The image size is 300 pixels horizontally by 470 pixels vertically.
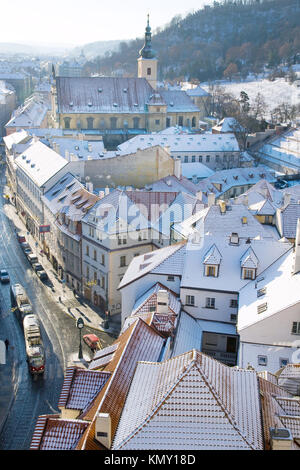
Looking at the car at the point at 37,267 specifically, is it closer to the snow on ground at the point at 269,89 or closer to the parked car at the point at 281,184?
the parked car at the point at 281,184

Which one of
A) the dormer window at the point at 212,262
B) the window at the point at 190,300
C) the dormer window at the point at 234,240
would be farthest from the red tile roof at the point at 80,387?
the dormer window at the point at 234,240

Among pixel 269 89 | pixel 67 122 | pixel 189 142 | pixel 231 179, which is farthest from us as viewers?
pixel 269 89

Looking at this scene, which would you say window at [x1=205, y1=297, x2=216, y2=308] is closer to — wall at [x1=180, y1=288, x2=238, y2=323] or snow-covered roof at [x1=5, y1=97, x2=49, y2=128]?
wall at [x1=180, y1=288, x2=238, y2=323]

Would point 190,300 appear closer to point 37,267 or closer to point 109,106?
point 37,267

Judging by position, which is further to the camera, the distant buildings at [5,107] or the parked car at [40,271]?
the distant buildings at [5,107]

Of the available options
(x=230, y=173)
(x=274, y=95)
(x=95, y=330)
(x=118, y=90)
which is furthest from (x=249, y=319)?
(x=274, y=95)

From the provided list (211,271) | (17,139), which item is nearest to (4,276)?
(211,271)
